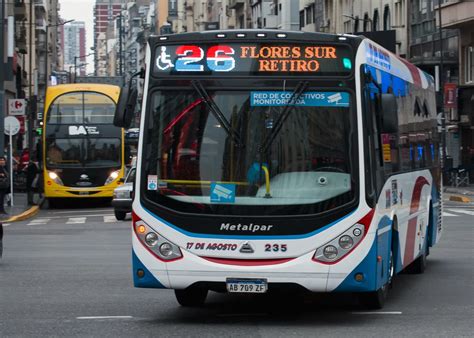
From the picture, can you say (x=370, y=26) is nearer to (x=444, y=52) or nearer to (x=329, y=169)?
(x=444, y=52)

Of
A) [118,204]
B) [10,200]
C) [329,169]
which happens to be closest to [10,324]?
[329,169]

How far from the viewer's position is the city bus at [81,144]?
43.6m

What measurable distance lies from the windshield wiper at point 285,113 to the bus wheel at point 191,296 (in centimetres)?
225

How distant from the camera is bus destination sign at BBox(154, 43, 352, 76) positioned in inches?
508

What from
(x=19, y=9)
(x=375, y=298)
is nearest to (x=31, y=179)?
(x=19, y=9)

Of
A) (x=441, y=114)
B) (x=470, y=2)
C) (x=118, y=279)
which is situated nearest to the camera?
(x=118, y=279)

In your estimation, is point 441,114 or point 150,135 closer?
point 150,135

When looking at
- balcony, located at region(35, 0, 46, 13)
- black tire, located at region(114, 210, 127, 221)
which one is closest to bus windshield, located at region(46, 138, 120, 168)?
black tire, located at region(114, 210, 127, 221)

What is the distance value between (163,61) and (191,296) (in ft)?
9.00

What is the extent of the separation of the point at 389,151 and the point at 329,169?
1754mm

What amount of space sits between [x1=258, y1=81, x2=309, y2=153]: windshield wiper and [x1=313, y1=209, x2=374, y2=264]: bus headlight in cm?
108

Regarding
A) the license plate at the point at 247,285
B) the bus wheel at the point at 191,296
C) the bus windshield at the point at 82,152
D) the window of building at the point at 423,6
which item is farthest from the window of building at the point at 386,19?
the license plate at the point at 247,285

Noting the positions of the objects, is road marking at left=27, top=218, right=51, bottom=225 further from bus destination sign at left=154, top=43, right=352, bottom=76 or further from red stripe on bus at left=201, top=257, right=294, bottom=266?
red stripe on bus at left=201, top=257, right=294, bottom=266

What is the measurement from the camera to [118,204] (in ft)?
114
